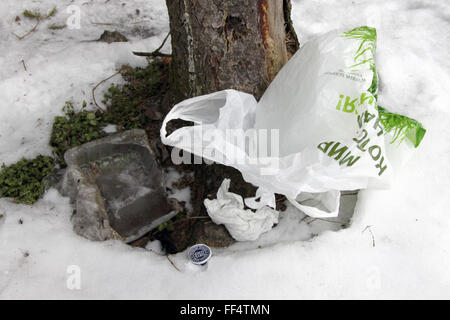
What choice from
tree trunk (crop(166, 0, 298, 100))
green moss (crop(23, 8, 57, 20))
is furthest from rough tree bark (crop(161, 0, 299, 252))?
green moss (crop(23, 8, 57, 20))

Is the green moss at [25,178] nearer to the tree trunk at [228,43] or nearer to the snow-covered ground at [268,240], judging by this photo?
the snow-covered ground at [268,240]

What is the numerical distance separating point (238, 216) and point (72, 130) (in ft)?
2.87

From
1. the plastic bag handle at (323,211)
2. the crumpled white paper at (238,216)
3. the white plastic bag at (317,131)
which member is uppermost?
the white plastic bag at (317,131)

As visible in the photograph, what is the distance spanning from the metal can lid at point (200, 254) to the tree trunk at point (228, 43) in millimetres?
606

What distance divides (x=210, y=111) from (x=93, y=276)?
0.73 metres

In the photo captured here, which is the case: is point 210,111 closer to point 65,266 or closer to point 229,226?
point 229,226

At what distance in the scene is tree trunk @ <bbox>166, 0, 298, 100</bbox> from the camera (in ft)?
4.14

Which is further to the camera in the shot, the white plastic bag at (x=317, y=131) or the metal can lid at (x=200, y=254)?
the metal can lid at (x=200, y=254)

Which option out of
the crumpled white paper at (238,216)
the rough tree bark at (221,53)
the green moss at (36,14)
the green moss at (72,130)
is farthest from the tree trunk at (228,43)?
the green moss at (36,14)

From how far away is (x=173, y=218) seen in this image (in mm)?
1521

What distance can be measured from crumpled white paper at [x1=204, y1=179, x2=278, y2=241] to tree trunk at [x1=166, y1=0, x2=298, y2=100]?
Result: 40 cm

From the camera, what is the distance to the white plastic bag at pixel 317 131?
3.80 ft

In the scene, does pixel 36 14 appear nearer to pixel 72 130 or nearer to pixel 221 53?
pixel 72 130

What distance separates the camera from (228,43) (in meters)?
1.30
